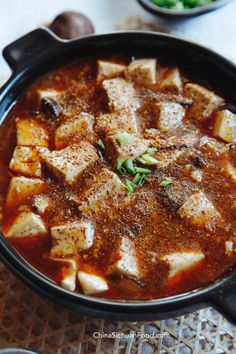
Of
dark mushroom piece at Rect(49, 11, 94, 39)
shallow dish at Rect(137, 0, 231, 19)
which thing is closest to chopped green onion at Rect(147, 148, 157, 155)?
dark mushroom piece at Rect(49, 11, 94, 39)

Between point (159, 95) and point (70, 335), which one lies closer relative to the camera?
point (70, 335)

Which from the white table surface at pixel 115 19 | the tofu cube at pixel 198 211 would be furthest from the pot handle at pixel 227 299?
the white table surface at pixel 115 19

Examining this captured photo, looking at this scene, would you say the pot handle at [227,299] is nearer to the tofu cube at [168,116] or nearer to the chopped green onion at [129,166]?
the chopped green onion at [129,166]

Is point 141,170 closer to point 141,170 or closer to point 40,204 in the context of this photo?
point 141,170

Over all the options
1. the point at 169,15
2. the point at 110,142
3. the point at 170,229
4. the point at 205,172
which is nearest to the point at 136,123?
the point at 110,142

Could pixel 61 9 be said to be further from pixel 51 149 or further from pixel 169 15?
pixel 51 149

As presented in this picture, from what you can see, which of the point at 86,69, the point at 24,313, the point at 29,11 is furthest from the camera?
the point at 29,11
